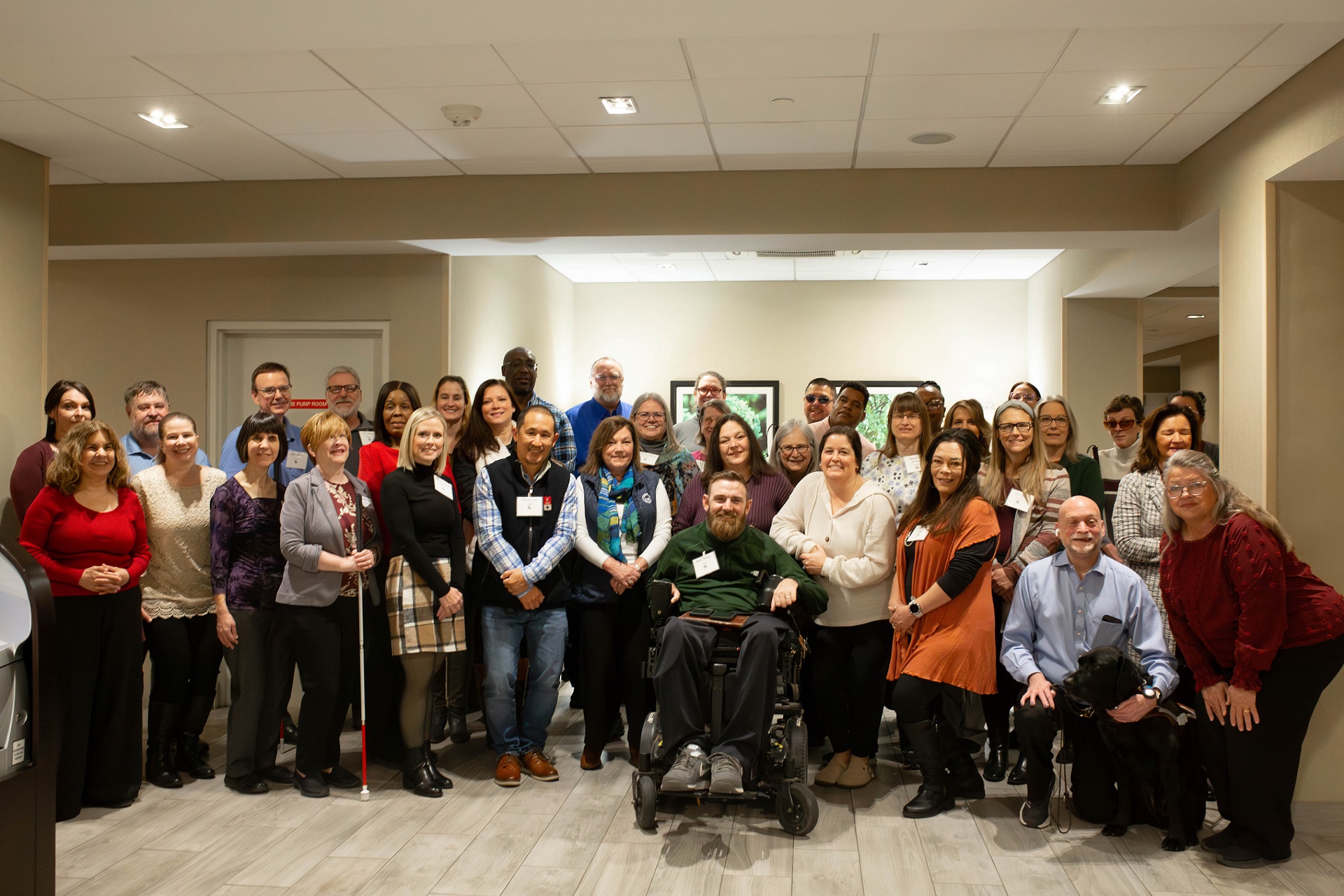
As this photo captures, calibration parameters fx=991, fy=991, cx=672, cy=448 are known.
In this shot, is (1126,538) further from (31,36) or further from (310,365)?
(310,365)

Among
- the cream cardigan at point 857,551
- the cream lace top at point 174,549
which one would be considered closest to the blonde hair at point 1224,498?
the cream cardigan at point 857,551

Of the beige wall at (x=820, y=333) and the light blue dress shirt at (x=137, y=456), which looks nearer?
the light blue dress shirt at (x=137, y=456)

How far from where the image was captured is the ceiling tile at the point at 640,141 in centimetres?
485

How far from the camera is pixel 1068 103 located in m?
4.42

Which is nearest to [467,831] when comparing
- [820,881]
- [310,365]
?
[820,881]

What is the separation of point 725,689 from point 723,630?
25cm

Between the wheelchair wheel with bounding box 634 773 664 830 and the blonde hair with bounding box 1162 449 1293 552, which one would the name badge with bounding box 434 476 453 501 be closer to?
the wheelchair wheel with bounding box 634 773 664 830

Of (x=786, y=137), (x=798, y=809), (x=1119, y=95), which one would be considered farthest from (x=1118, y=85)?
(x=798, y=809)

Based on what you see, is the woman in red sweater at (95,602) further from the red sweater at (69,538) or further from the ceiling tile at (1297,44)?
the ceiling tile at (1297,44)

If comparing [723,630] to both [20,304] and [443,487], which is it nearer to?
[443,487]

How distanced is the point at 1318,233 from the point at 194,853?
507 centimetres

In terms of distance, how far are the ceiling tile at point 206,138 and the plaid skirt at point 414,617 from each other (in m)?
2.34

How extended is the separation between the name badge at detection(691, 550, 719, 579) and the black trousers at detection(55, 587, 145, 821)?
226 cm

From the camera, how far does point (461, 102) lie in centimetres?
449
